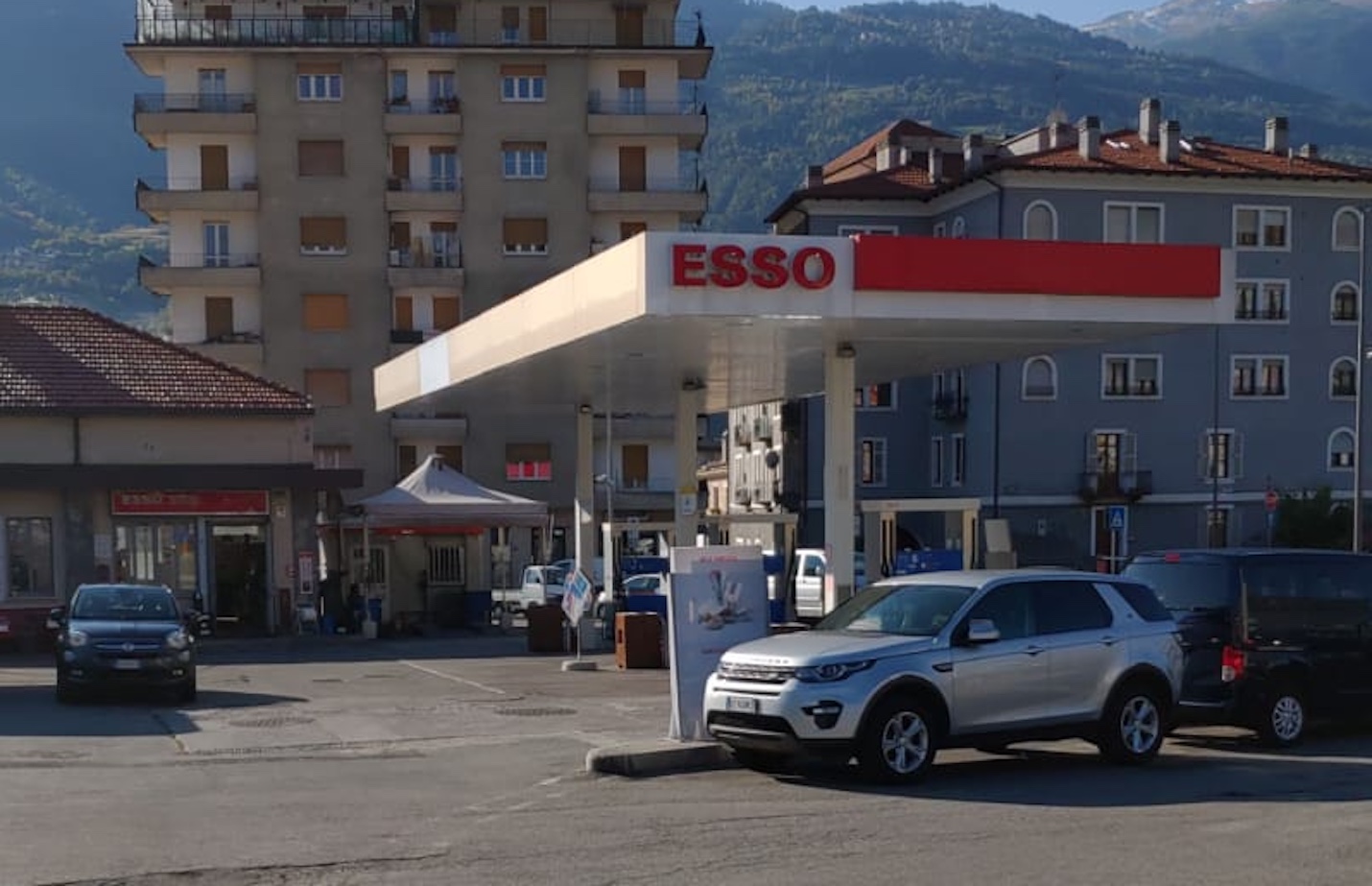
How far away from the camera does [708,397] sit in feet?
115

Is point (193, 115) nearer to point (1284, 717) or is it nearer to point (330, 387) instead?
point (330, 387)

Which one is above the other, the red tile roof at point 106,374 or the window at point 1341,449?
the red tile roof at point 106,374

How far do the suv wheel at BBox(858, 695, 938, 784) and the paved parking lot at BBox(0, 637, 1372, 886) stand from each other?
0.67ft

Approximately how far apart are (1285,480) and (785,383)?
133 feet

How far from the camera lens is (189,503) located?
36.1 meters

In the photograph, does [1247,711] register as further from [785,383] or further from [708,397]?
[708,397]

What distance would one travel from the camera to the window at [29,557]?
113 ft

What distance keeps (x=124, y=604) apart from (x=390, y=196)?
1689 inches

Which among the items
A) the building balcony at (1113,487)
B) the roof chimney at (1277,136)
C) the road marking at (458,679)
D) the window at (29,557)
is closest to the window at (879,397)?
the building balcony at (1113,487)

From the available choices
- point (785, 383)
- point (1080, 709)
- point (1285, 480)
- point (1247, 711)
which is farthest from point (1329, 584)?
point (1285, 480)

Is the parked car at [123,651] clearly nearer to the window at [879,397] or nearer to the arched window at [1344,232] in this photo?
the window at [879,397]

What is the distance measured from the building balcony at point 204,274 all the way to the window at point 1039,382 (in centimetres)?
2880

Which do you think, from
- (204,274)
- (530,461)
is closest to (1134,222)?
(530,461)

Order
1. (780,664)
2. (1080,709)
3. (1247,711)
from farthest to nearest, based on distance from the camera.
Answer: (1247,711)
(1080,709)
(780,664)
